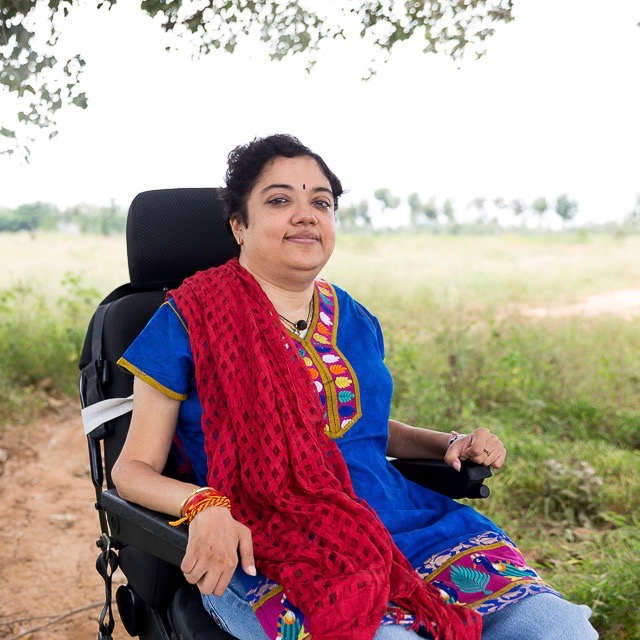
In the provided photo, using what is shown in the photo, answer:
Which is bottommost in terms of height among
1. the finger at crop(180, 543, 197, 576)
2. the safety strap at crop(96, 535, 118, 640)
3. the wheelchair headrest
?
the safety strap at crop(96, 535, 118, 640)

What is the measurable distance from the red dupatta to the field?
1227 mm

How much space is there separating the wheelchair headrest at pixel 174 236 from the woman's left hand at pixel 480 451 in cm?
79

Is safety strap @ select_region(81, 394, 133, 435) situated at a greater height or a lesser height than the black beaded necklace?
lesser

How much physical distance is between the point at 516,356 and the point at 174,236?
2.94 m

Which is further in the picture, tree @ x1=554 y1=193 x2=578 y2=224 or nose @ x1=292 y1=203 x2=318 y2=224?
tree @ x1=554 y1=193 x2=578 y2=224

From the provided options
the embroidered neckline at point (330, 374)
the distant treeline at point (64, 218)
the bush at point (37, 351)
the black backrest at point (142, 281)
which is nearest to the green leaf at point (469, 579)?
the embroidered neckline at point (330, 374)

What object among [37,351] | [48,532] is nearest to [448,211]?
[37,351]

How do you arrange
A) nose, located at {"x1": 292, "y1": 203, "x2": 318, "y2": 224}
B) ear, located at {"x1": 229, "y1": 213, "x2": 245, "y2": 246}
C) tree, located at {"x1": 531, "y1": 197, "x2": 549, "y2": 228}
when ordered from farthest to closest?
1. tree, located at {"x1": 531, "y1": 197, "x2": 549, "y2": 228}
2. ear, located at {"x1": 229, "y1": 213, "x2": 245, "y2": 246}
3. nose, located at {"x1": 292, "y1": 203, "x2": 318, "y2": 224}

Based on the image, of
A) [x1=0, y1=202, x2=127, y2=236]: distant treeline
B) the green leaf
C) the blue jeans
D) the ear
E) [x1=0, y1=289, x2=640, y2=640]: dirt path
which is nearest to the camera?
the blue jeans

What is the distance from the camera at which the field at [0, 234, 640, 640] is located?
3299mm

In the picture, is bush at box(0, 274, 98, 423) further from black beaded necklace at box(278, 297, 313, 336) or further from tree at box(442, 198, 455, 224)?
tree at box(442, 198, 455, 224)

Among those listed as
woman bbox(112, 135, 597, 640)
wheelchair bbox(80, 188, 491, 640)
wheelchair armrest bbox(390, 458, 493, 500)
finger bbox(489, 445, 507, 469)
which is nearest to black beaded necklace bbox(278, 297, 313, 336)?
woman bbox(112, 135, 597, 640)

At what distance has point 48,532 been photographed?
3668mm

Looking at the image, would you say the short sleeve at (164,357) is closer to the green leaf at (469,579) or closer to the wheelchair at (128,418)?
the wheelchair at (128,418)
